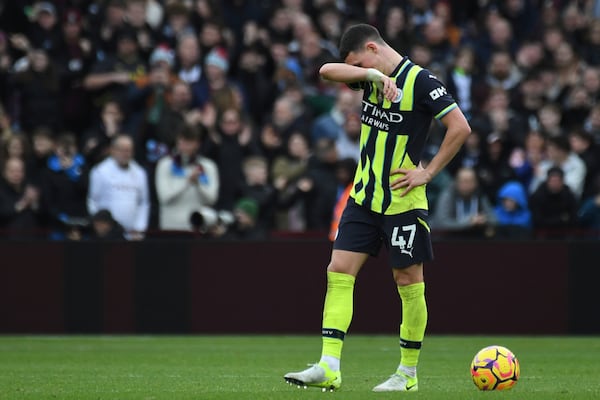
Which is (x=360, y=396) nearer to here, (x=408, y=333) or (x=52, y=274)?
(x=408, y=333)

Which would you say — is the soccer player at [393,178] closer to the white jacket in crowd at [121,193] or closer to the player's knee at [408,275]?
the player's knee at [408,275]

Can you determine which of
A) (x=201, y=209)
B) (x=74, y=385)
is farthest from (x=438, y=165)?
(x=201, y=209)

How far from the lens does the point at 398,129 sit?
9266 millimetres

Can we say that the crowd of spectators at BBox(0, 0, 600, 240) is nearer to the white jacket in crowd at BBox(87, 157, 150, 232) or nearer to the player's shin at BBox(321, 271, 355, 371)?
the white jacket in crowd at BBox(87, 157, 150, 232)

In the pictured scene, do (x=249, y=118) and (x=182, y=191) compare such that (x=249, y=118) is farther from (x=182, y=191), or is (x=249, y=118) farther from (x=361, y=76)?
(x=361, y=76)

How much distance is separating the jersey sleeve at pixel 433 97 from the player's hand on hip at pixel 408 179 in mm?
419

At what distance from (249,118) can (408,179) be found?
33.5ft

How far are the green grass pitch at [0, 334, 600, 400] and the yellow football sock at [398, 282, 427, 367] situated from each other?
0.28 meters

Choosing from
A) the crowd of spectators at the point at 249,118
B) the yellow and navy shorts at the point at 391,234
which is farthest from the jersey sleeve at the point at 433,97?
the crowd of spectators at the point at 249,118

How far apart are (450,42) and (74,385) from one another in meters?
12.9

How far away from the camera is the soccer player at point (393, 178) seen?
9195mm

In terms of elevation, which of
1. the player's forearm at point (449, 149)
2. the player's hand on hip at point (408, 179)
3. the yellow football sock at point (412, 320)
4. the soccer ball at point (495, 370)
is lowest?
the soccer ball at point (495, 370)

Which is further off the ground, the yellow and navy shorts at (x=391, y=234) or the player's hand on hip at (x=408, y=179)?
the player's hand on hip at (x=408, y=179)

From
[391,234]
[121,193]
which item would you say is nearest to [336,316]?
[391,234]
